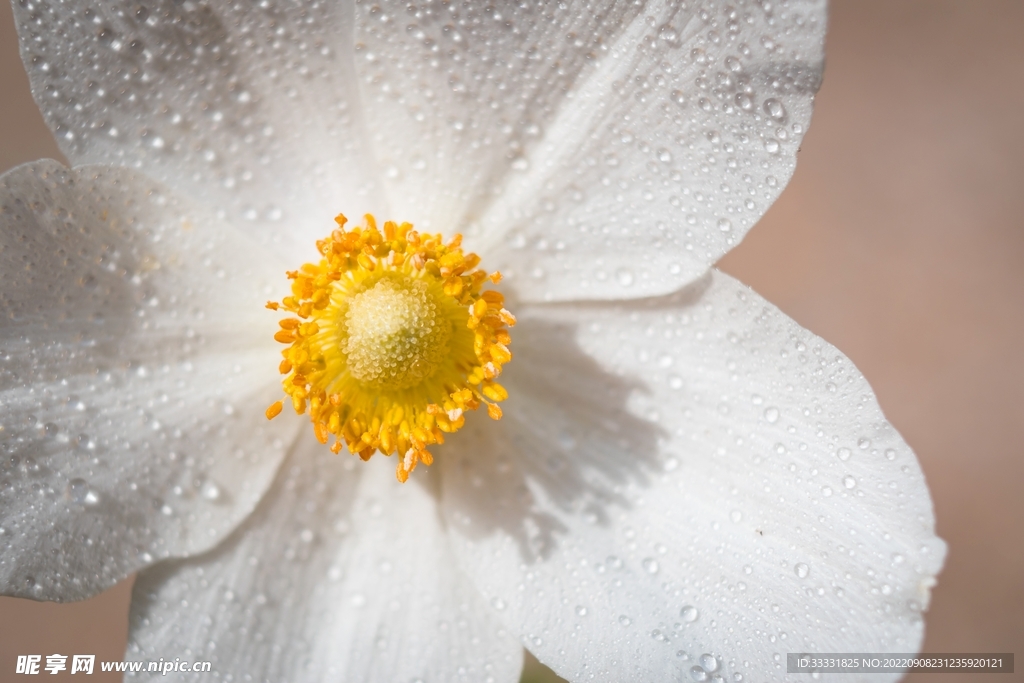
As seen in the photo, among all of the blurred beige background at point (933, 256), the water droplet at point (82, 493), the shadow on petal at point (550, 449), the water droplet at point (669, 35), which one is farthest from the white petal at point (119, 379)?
the blurred beige background at point (933, 256)

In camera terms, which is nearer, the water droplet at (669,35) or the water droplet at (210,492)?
the water droplet at (669,35)

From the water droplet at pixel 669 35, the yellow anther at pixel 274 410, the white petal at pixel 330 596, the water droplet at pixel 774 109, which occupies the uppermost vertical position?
the water droplet at pixel 669 35

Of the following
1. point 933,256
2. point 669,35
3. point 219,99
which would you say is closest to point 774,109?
point 669,35

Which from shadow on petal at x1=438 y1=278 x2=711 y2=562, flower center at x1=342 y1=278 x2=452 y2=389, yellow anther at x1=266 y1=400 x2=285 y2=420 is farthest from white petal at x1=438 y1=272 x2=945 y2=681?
yellow anther at x1=266 y1=400 x2=285 y2=420

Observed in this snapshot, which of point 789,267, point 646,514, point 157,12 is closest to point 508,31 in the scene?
point 157,12

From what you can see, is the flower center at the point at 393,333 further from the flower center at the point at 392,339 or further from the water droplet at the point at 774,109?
the water droplet at the point at 774,109

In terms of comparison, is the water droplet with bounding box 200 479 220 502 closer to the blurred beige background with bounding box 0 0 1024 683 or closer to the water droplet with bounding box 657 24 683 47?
the water droplet with bounding box 657 24 683 47
